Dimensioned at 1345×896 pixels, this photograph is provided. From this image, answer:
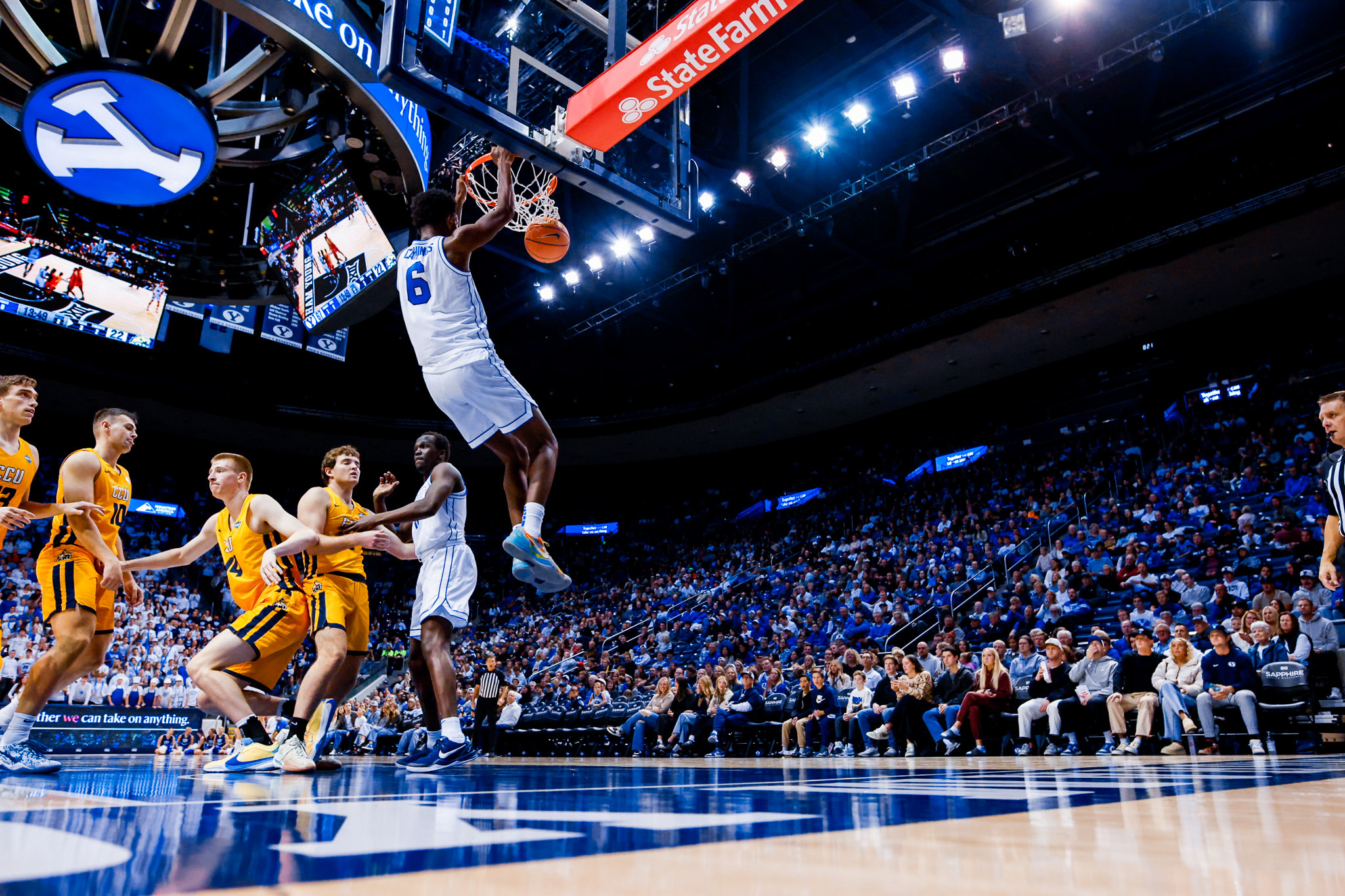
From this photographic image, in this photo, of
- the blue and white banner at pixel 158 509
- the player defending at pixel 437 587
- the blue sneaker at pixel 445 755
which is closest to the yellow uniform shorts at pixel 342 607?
the player defending at pixel 437 587

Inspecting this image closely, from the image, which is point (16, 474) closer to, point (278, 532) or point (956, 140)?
point (278, 532)

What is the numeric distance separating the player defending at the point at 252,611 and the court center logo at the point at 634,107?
2.80 metres

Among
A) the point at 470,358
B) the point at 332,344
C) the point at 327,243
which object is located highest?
the point at 332,344

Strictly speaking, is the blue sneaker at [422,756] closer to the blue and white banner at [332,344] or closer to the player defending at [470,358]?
the player defending at [470,358]

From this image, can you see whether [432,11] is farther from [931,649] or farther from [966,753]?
[931,649]

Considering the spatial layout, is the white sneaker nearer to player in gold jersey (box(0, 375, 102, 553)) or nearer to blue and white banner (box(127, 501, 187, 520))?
player in gold jersey (box(0, 375, 102, 553))

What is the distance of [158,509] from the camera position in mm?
20047

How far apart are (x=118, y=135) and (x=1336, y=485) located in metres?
7.59

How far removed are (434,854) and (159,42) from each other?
21.1 feet

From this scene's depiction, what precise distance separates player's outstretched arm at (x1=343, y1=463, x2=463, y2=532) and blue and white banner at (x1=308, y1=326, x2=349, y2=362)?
8525mm

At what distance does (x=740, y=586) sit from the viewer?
55.8 feet

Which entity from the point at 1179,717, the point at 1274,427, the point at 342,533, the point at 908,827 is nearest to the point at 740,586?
the point at 1274,427

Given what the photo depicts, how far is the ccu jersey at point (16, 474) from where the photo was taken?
12.1 ft

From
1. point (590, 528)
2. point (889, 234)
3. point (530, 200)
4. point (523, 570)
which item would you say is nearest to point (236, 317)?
point (530, 200)
